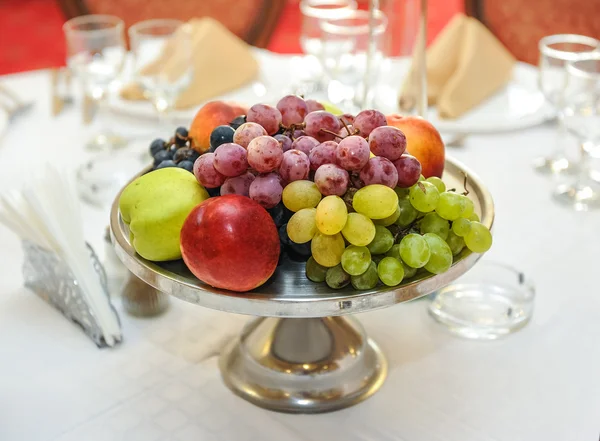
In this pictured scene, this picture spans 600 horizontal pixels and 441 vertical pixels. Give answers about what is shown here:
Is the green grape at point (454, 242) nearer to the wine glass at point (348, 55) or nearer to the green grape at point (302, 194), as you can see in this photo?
the green grape at point (302, 194)

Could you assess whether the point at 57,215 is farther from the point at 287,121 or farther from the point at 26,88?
the point at 26,88

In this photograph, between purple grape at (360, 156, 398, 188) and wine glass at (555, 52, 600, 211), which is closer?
purple grape at (360, 156, 398, 188)

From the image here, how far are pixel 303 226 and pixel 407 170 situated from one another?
0.11 m

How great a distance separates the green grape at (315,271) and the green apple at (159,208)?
0.12 meters

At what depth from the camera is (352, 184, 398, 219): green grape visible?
23.9 inches

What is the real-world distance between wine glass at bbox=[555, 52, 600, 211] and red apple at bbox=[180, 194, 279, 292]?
631mm

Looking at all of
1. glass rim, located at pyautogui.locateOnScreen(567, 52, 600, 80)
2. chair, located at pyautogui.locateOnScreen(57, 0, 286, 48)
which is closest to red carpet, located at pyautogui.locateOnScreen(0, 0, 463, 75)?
chair, located at pyautogui.locateOnScreen(57, 0, 286, 48)

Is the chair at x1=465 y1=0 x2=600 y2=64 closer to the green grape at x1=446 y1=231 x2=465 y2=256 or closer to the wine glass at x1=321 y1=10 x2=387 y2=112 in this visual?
the wine glass at x1=321 y1=10 x2=387 y2=112

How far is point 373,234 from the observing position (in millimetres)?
614

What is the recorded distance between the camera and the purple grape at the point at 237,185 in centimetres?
65

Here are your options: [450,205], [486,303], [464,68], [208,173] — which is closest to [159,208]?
[208,173]

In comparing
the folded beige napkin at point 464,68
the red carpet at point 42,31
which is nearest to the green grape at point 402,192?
the folded beige napkin at point 464,68

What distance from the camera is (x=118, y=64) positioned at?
1.21 m

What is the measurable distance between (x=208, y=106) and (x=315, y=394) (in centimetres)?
33
